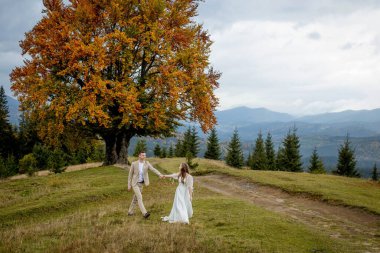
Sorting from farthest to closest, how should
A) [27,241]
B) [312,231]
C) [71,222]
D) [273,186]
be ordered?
[273,186], [71,222], [312,231], [27,241]

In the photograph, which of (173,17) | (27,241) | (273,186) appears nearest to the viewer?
(27,241)

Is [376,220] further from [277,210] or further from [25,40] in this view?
[25,40]

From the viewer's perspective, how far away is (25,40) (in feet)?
94.6

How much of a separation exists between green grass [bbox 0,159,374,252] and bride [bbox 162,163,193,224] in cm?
45

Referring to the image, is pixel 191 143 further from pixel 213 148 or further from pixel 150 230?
pixel 150 230

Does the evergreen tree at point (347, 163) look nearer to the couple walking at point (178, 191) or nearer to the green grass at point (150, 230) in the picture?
the green grass at point (150, 230)

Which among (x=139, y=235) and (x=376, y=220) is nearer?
(x=139, y=235)

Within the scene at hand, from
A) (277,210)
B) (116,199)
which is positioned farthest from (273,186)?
(116,199)

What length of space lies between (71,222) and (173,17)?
22.5 m

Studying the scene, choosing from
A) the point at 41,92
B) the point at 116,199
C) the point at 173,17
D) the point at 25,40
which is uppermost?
the point at 173,17

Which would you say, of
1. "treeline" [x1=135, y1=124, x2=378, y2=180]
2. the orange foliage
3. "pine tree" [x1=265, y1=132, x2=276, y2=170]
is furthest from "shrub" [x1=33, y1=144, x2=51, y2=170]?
"pine tree" [x1=265, y1=132, x2=276, y2=170]

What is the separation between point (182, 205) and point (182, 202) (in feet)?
0.41

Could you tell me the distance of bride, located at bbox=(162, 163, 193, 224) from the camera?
13.5 meters

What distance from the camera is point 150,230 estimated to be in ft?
38.6
